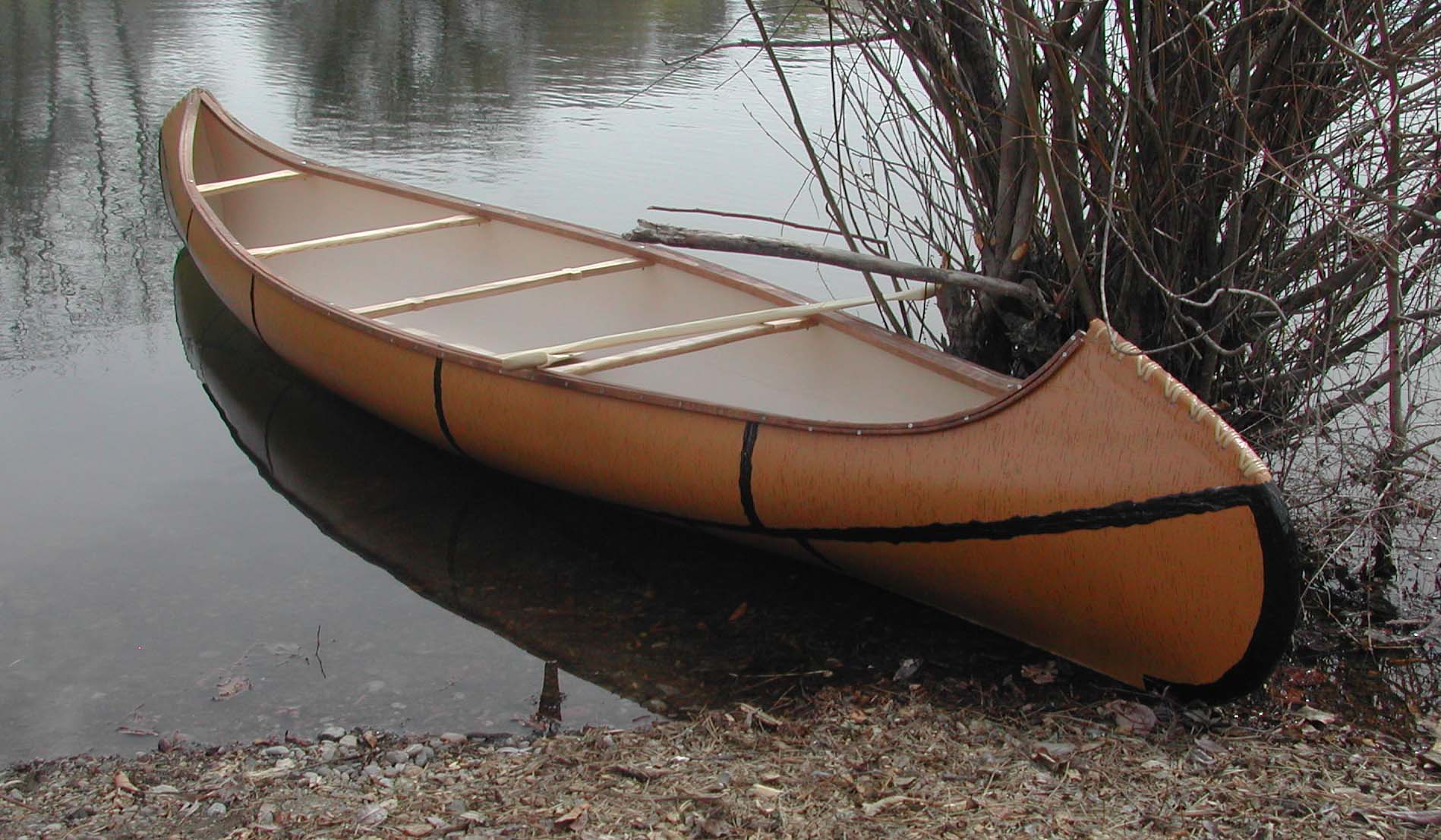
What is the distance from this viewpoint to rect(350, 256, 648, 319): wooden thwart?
5.51 meters

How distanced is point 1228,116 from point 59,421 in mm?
4708

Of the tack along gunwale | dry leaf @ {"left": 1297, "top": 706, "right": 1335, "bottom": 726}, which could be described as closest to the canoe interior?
the tack along gunwale

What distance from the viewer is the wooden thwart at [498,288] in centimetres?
551

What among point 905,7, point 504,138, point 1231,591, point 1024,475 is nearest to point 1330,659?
point 1231,591

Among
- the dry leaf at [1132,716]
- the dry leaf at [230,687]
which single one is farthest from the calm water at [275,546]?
the dry leaf at [1132,716]

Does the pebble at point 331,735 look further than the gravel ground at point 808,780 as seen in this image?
Yes

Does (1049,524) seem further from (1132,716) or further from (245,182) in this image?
(245,182)

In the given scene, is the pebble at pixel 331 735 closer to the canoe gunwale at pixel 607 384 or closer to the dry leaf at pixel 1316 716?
the canoe gunwale at pixel 607 384

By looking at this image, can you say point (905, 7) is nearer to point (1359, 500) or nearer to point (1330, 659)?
point (1359, 500)

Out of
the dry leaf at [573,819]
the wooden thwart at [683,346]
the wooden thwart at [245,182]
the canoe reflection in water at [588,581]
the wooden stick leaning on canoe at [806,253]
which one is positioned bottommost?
the canoe reflection in water at [588,581]

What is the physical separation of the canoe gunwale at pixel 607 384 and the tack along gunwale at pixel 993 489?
10 mm

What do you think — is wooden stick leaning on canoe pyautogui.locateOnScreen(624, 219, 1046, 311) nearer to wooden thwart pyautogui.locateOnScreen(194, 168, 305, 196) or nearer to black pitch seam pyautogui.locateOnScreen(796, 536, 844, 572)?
black pitch seam pyautogui.locateOnScreen(796, 536, 844, 572)

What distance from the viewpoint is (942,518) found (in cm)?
375

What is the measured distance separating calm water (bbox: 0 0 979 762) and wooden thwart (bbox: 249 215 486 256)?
630 millimetres
